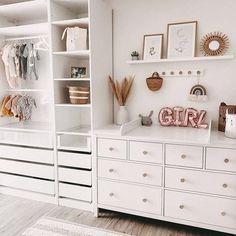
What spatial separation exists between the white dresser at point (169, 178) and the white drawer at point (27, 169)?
0.63m

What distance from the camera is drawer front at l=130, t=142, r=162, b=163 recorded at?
2158 mm

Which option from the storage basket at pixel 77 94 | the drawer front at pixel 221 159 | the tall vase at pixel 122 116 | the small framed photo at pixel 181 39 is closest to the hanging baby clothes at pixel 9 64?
the storage basket at pixel 77 94

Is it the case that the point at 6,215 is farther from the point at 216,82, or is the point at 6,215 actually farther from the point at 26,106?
the point at 216,82

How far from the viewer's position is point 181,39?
98.7 inches

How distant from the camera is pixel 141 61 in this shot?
8.45 feet

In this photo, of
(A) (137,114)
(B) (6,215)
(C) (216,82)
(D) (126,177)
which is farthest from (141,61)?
(B) (6,215)

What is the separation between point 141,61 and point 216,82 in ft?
2.62

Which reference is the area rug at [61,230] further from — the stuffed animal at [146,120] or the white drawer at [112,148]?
the stuffed animal at [146,120]

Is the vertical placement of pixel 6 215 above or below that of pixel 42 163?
below

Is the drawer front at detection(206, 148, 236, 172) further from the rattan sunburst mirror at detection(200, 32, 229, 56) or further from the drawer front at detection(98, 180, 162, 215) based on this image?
the rattan sunburst mirror at detection(200, 32, 229, 56)

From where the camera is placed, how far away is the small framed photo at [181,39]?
8.09ft

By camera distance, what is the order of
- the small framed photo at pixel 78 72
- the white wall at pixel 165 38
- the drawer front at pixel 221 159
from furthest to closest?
the small framed photo at pixel 78 72 → the white wall at pixel 165 38 → the drawer front at pixel 221 159

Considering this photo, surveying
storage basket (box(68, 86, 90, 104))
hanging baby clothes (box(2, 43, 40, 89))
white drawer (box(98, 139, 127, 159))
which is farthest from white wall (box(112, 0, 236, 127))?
hanging baby clothes (box(2, 43, 40, 89))

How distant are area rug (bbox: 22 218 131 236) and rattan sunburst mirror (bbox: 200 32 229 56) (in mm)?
1940
